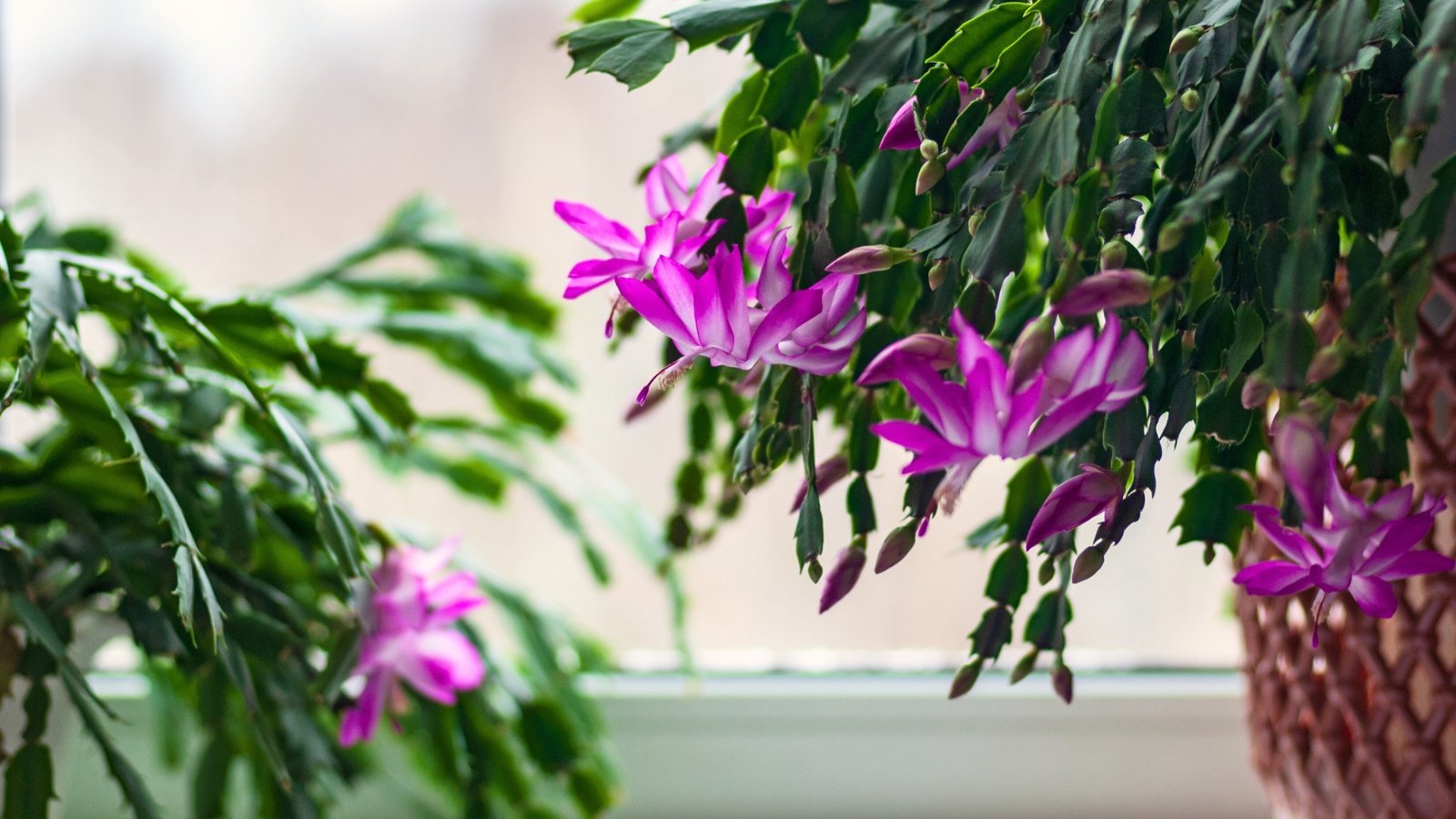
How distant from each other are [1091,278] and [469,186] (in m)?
0.91

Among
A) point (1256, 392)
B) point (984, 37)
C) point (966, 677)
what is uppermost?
point (984, 37)

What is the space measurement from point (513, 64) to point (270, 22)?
0.25m

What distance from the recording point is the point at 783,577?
1121 mm

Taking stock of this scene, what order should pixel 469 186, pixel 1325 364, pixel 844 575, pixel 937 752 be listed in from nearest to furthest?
pixel 1325 364, pixel 844 575, pixel 937 752, pixel 469 186

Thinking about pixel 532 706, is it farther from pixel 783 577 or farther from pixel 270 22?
pixel 270 22

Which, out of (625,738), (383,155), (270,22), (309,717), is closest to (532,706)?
(309,717)

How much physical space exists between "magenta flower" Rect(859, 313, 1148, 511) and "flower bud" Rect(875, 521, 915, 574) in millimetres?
37

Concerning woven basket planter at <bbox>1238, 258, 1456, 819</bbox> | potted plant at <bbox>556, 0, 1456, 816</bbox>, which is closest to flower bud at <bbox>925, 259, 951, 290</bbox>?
potted plant at <bbox>556, 0, 1456, 816</bbox>

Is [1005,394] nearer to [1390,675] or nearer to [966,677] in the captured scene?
[966,677]

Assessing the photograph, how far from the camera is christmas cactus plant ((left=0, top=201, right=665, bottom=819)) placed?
1.56 feet

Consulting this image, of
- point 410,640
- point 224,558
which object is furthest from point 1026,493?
point 224,558

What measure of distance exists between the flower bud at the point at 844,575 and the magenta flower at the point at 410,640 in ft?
0.76

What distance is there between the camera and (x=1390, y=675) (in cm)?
51

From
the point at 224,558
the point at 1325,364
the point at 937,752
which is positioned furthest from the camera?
the point at 937,752
